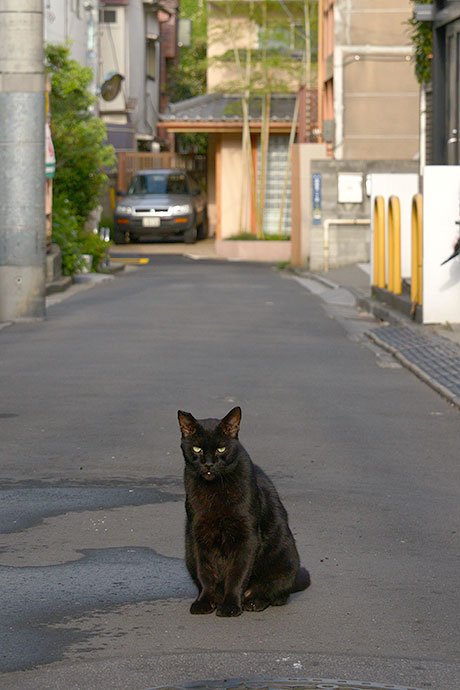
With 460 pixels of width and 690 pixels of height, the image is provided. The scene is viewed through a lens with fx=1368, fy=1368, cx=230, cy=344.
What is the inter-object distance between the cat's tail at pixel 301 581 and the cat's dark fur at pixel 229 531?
46 mm

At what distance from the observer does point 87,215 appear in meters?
32.5

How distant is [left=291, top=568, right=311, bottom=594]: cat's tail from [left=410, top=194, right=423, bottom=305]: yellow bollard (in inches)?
425

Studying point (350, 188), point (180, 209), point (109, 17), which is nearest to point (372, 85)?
point (350, 188)

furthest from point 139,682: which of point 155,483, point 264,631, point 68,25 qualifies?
point 68,25

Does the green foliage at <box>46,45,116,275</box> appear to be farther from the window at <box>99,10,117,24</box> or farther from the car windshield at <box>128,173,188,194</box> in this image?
the window at <box>99,10,117,24</box>

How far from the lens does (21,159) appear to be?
59.2 feet

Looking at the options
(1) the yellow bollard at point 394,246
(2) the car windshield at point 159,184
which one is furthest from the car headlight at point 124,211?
(1) the yellow bollard at point 394,246

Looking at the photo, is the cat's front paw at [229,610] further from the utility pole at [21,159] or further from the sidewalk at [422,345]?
the utility pole at [21,159]

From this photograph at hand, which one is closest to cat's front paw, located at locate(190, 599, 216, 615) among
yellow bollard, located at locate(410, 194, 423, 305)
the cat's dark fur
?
the cat's dark fur

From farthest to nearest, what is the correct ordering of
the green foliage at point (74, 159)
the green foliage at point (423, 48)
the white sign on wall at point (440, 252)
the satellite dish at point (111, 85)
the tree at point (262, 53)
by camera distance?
the satellite dish at point (111, 85), the tree at point (262, 53), the green foliage at point (74, 159), the green foliage at point (423, 48), the white sign on wall at point (440, 252)

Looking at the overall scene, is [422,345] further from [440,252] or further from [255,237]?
[255,237]

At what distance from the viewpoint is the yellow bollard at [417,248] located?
1608 centimetres

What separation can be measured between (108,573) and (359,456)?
3.15m

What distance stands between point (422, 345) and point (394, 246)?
4.35 metres
